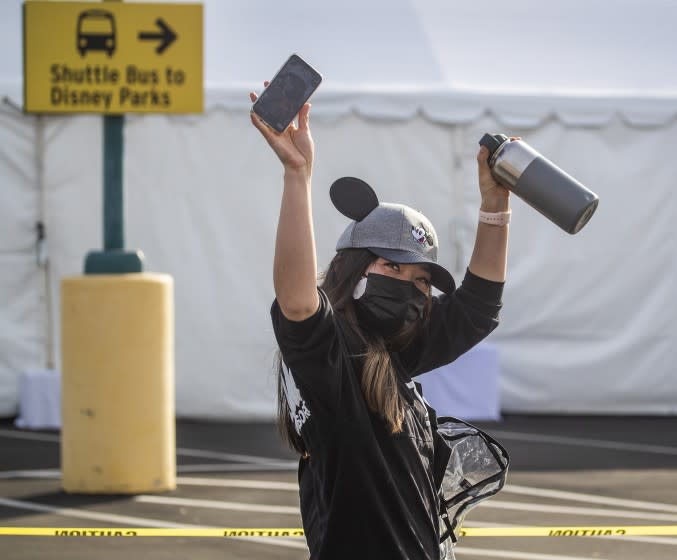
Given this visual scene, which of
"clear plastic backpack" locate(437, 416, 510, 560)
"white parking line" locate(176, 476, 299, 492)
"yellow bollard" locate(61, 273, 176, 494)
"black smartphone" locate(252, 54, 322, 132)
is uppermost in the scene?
"black smartphone" locate(252, 54, 322, 132)

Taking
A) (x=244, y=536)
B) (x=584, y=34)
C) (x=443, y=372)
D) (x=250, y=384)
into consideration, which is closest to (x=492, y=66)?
(x=584, y=34)

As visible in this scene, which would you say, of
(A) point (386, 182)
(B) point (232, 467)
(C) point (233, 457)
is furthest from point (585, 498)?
(A) point (386, 182)

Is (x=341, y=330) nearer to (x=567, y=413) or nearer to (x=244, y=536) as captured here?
(x=244, y=536)

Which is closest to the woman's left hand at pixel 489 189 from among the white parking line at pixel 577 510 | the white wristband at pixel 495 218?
the white wristband at pixel 495 218

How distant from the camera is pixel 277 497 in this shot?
655cm

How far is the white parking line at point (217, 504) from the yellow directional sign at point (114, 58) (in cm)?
219

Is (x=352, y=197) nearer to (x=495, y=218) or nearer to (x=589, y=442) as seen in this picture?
(x=495, y=218)

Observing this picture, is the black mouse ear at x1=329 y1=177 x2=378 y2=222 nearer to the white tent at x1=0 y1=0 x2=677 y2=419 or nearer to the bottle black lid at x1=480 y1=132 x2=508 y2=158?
the bottle black lid at x1=480 y1=132 x2=508 y2=158

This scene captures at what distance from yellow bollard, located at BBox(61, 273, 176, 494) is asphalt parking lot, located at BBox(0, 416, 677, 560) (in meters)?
0.14

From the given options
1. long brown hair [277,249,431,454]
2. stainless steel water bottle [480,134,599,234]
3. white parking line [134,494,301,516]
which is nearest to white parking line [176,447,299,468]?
white parking line [134,494,301,516]

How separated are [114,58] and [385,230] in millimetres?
4359

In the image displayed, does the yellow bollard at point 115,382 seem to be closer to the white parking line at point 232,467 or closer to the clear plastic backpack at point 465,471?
the white parking line at point 232,467

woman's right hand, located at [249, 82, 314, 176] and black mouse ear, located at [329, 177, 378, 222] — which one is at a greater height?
woman's right hand, located at [249, 82, 314, 176]

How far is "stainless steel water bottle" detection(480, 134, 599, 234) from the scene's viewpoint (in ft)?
7.82
